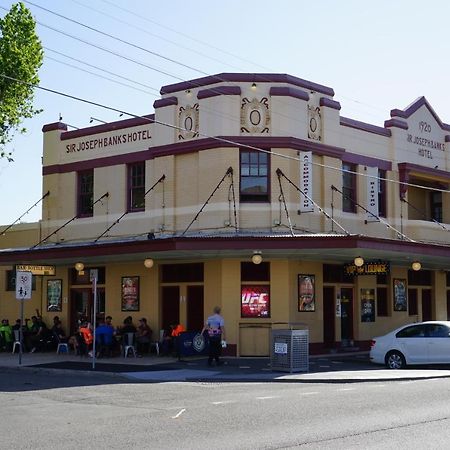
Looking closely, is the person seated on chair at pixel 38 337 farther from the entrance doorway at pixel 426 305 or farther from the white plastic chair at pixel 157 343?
the entrance doorway at pixel 426 305

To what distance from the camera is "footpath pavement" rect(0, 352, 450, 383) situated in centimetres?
1964

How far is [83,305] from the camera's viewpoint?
30562 millimetres

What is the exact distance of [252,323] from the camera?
25.8m

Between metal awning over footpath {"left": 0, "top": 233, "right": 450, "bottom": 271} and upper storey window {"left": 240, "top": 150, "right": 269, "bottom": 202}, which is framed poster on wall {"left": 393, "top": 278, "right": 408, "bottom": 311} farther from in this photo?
upper storey window {"left": 240, "top": 150, "right": 269, "bottom": 202}

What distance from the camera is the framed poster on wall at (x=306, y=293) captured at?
2645 cm

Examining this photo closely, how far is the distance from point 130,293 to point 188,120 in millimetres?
6569

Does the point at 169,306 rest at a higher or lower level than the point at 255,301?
lower

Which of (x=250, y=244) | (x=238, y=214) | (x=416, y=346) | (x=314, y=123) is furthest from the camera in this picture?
(x=314, y=123)

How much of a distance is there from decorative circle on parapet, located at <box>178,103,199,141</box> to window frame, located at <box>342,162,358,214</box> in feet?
18.8

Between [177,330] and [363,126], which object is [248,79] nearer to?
[363,126]

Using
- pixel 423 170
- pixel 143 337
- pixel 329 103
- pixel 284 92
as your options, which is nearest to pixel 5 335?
pixel 143 337

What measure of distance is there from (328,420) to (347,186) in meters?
17.7

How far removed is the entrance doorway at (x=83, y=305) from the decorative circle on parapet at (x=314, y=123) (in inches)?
383

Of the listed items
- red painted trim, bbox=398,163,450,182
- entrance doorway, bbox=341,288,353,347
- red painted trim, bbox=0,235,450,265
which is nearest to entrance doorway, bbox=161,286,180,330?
red painted trim, bbox=0,235,450,265
